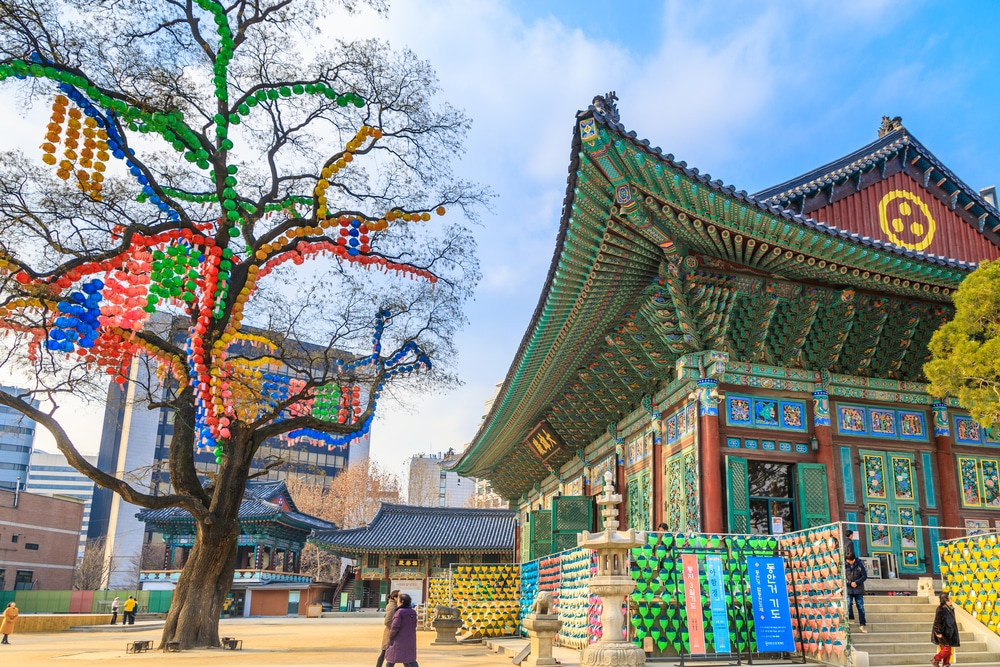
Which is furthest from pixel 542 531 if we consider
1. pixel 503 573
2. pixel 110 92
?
pixel 110 92

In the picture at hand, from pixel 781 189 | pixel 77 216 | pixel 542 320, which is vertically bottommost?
pixel 542 320

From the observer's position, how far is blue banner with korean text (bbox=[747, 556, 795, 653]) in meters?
10.1

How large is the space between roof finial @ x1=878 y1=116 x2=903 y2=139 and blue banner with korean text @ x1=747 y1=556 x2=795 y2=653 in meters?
9.92

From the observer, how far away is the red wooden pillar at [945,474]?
13703mm

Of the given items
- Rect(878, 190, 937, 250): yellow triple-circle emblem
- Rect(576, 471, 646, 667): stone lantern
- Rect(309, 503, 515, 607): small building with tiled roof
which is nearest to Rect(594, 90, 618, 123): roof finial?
Rect(576, 471, 646, 667): stone lantern

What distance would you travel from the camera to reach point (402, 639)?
8898mm

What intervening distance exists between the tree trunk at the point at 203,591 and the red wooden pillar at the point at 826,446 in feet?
37.0

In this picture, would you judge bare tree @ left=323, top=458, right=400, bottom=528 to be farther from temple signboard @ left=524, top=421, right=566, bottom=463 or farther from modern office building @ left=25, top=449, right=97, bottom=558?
modern office building @ left=25, top=449, right=97, bottom=558

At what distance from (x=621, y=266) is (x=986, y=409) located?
5.49 m

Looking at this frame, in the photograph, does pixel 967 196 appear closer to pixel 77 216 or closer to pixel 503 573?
pixel 503 573

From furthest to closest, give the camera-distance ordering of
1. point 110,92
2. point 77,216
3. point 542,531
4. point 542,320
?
1. point 542,531
2. point 542,320
3. point 77,216
4. point 110,92

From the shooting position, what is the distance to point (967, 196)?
51.4 ft

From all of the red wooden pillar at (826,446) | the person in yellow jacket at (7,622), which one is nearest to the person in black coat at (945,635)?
the red wooden pillar at (826,446)

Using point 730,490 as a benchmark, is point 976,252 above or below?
above
